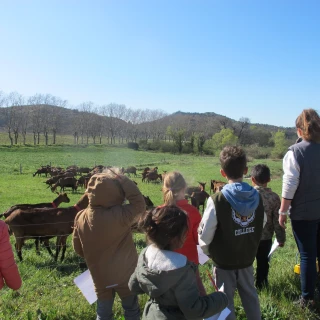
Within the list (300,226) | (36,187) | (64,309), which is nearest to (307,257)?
(300,226)

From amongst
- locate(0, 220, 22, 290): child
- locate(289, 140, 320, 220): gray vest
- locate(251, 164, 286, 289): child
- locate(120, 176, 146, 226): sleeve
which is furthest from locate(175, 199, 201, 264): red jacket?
locate(0, 220, 22, 290): child

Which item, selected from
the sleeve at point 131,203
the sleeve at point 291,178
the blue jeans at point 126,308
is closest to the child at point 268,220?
the sleeve at point 291,178

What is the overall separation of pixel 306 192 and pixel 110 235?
84.6 inches

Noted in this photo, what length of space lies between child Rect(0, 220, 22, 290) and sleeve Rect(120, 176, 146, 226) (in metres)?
0.99

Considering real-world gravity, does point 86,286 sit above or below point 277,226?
below

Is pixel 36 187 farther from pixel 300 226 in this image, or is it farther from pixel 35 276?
pixel 300 226

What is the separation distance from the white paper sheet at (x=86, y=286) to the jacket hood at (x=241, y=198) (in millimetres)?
1733

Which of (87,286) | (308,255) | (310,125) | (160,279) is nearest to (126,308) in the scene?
(87,286)

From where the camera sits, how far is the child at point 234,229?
9.53ft

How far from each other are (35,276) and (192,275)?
14.4ft

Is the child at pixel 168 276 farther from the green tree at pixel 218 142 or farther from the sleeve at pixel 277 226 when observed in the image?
the green tree at pixel 218 142

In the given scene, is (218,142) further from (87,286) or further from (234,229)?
(234,229)

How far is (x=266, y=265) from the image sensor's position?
4391mm

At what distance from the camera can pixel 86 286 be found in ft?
11.3
